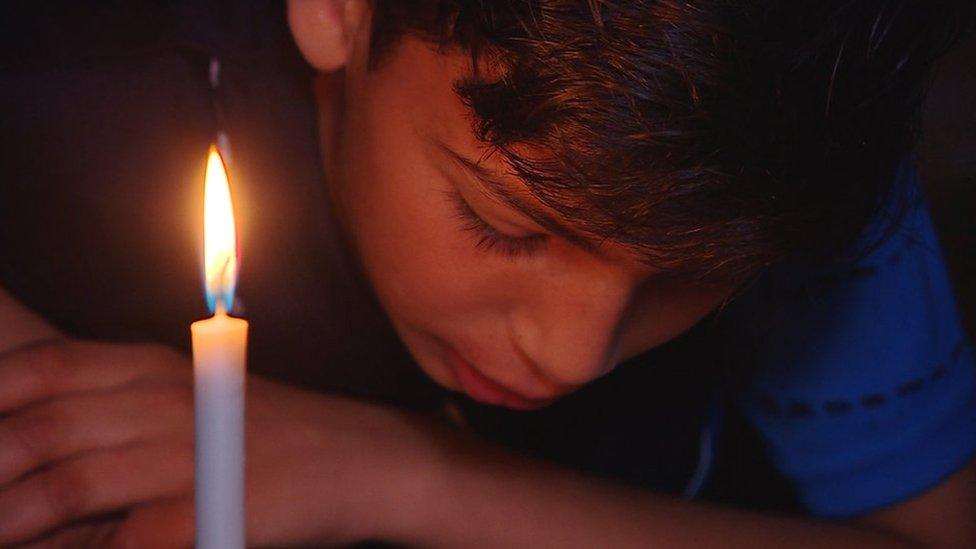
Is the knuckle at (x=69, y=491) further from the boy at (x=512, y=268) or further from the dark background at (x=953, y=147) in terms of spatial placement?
the dark background at (x=953, y=147)

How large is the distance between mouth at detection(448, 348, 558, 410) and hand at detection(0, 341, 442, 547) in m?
0.06

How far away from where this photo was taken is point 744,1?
45 cm

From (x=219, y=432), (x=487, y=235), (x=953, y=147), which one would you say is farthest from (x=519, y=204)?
(x=953, y=147)

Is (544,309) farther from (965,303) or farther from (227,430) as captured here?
(965,303)

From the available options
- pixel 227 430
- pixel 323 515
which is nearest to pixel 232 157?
pixel 323 515

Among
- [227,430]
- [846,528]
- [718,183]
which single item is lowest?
[846,528]

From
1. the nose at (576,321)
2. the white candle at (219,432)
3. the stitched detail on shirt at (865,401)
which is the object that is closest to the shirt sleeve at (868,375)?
the stitched detail on shirt at (865,401)

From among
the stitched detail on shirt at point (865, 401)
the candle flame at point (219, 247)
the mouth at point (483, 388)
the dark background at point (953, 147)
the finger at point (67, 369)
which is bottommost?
the stitched detail on shirt at point (865, 401)

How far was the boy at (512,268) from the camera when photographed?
49cm

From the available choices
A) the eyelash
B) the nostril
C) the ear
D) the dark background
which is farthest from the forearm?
the dark background

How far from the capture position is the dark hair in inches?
18.4

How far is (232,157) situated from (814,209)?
1.65 feet

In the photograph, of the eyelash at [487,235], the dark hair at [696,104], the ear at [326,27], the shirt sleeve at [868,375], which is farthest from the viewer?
the shirt sleeve at [868,375]

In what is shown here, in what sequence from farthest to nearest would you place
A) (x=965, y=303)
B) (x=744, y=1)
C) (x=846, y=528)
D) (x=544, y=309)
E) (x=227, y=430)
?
1. (x=965, y=303)
2. (x=846, y=528)
3. (x=544, y=309)
4. (x=744, y=1)
5. (x=227, y=430)
